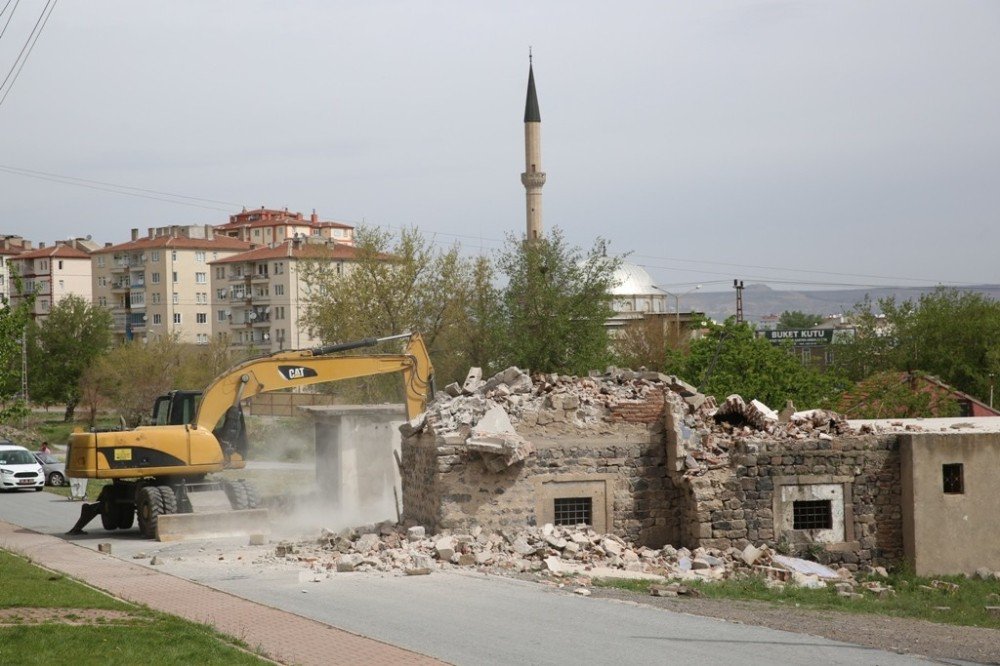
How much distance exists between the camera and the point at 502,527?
20.6 m

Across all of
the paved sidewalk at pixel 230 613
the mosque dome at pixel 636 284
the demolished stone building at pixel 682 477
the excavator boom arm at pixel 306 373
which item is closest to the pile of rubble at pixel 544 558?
the demolished stone building at pixel 682 477

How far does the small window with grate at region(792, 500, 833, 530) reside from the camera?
2150cm

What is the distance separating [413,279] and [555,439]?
1335 inches

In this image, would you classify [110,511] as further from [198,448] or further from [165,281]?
[165,281]

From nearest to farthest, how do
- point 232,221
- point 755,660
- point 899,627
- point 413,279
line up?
point 755,660, point 899,627, point 413,279, point 232,221

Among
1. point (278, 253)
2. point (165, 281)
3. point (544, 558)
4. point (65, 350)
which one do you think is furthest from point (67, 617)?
point (165, 281)

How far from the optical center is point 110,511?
2519cm

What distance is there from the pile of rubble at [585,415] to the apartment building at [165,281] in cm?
8788

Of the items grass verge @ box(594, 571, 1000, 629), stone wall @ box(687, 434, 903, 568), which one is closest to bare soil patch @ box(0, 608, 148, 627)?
grass verge @ box(594, 571, 1000, 629)

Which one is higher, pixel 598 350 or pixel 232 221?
pixel 232 221

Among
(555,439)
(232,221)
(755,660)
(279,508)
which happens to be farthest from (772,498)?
(232,221)

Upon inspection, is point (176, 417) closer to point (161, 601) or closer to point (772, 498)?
point (161, 601)

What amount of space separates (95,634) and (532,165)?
202 feet

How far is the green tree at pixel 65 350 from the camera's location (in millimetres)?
71500
